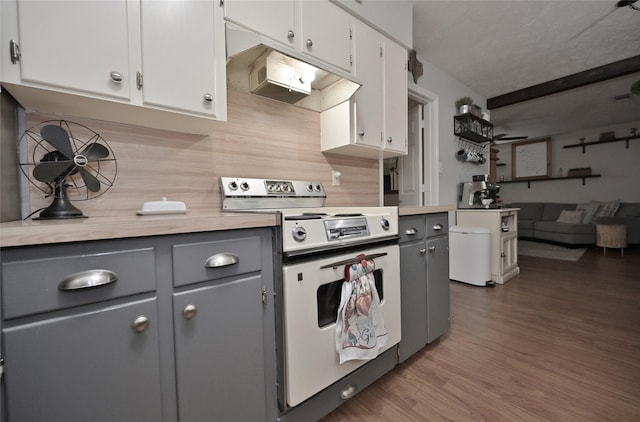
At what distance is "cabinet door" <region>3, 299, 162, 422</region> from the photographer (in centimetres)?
60

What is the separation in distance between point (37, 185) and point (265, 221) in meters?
0.91

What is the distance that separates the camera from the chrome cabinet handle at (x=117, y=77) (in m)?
0.97

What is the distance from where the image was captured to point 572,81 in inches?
137

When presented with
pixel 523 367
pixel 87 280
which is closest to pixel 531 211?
pixel 523 367

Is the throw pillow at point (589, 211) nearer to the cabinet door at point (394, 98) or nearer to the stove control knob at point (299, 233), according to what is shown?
the cabinet door at point (394, 98)

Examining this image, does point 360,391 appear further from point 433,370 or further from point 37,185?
point 37,185

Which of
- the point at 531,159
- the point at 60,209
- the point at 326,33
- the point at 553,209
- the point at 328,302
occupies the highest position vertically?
the point at 531,159

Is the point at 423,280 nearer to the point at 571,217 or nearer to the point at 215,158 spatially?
the point at 215,158

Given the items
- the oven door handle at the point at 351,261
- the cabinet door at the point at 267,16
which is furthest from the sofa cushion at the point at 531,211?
the cabinet door at the point at 267,16

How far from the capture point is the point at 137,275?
73 cm

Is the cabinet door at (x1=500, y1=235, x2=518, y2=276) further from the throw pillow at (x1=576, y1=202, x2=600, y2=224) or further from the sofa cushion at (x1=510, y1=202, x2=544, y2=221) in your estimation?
the sofa cushion at (x1=510, y1=202, x2=544, y2=221)

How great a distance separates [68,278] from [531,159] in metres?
9.18

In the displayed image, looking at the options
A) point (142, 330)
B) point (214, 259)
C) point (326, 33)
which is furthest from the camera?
point (326, 33)

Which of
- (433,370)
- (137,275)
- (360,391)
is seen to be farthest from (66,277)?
(433,370)
